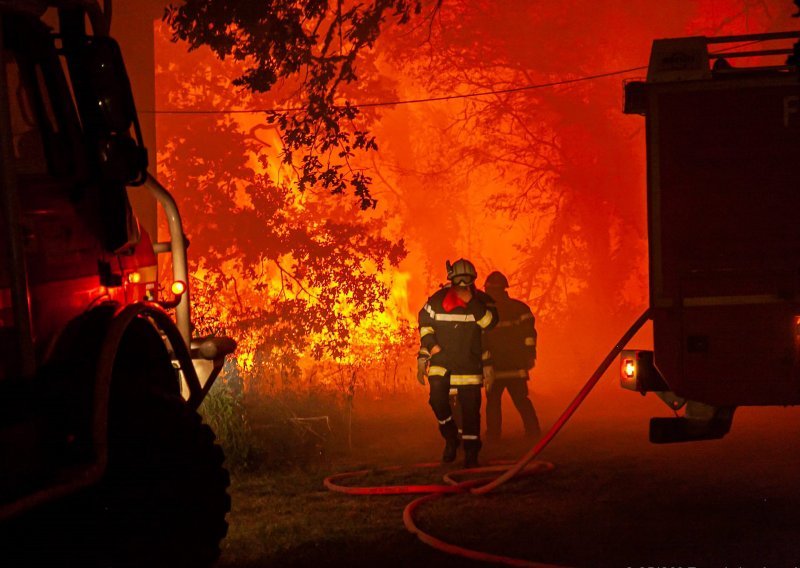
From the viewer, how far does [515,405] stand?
11.4 m

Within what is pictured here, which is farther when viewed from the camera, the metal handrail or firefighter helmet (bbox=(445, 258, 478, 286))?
firefighter helmet (bbox=(445, 258, 478, 286))

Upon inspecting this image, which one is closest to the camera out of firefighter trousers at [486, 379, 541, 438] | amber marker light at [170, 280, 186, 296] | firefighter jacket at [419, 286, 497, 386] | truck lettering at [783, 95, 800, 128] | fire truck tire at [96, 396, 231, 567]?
fire truck tire at [96, 396, 231, 567]

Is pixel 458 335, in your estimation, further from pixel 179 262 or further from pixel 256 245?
pixel 256 245

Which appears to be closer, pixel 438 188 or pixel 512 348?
pixel 512 348

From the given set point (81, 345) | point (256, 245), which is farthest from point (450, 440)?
point (256, 245)

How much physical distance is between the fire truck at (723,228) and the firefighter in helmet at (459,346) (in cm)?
256

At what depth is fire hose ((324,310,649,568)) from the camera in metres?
6.29

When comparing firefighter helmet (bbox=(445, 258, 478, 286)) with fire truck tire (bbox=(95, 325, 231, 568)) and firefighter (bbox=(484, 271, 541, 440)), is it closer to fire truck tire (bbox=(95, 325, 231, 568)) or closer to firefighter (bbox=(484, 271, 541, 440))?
firefighter (bbox=(484, 271, 541, 440))

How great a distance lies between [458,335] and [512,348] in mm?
1602

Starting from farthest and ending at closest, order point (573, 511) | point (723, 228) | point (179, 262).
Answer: point (573, 511)
point (723, 228)
point (179, 262)

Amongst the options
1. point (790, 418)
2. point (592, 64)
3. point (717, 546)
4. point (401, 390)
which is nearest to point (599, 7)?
point (592, 64)

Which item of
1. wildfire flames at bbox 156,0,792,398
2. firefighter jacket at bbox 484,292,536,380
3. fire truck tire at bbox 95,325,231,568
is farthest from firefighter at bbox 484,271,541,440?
fire truck tire at bbox 95,325,231,568

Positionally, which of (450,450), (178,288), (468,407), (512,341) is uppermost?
(178,288)

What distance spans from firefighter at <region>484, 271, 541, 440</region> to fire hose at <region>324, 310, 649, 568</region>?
5.74ft
